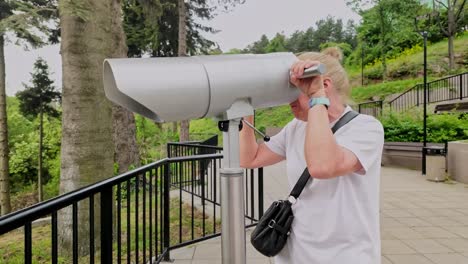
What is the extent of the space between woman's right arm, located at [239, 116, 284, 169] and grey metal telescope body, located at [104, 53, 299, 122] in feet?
1.24

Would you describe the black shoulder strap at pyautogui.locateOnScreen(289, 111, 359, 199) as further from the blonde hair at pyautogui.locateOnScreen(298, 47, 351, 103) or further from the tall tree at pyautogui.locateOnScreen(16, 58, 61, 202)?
the tall tree at pyautogui.locateOnScreen(16, 58, 61, 202)

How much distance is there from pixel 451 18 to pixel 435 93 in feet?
30.0

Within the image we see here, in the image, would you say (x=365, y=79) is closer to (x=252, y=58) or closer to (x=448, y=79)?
(x=448, y=79)

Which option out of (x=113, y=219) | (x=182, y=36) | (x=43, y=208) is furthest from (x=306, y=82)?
(x=182, y=36)

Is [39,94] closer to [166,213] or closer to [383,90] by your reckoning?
[166,213]

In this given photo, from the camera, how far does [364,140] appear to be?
3.50 feet

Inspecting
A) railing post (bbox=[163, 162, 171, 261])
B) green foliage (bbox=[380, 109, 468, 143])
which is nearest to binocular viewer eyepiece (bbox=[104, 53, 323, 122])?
railing post (bbox=[163, 162, 171, 261])

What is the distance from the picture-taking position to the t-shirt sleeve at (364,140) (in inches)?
41.3

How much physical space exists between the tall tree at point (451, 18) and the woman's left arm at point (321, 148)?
23904 mm

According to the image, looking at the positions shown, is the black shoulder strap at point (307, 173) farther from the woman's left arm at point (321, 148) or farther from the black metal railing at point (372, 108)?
the black metal railing at point (372, 108)

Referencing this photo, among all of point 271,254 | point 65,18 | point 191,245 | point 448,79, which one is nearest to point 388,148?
point 448,79

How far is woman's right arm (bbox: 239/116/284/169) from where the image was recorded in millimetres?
1408

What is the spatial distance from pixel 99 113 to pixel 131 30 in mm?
10747

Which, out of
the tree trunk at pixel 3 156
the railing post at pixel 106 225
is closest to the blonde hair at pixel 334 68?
the railing post at pixel 106 225
